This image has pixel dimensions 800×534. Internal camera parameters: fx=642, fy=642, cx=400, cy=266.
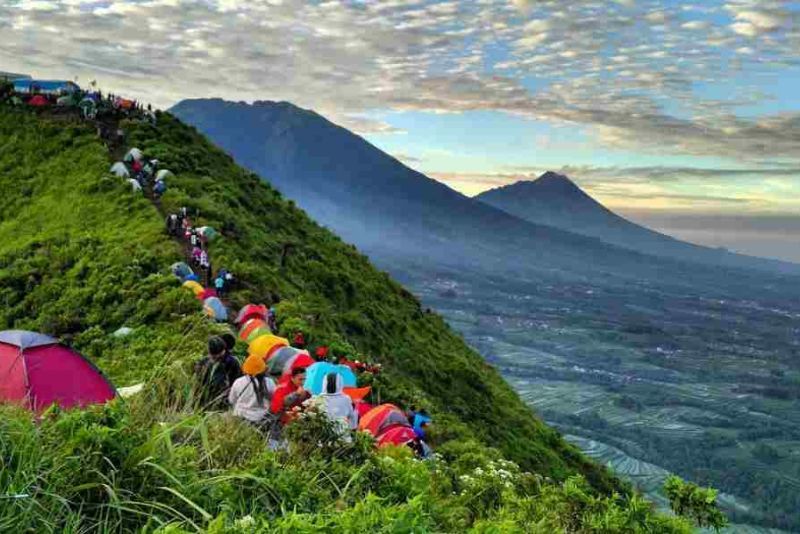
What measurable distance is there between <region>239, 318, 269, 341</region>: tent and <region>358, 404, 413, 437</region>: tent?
5.96 metres

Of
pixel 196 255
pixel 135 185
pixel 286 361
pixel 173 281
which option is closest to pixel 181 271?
pixel 173 281

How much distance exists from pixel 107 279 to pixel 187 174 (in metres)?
17.6

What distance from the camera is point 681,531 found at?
22.9ft

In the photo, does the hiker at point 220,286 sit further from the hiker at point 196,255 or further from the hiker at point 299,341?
the hiker at point 299,341

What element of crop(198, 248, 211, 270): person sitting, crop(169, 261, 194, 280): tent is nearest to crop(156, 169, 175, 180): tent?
crop(198, 248, 211, 270): person sitting

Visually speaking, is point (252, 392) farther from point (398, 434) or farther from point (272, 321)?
point (272, 321)

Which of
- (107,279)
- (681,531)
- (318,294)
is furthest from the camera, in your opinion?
(318,294)

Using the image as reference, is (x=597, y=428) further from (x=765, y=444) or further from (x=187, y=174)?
(x=187, y=174)

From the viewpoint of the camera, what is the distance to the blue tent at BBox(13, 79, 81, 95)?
164ft

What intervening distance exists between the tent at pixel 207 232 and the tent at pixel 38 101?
92.2 feet

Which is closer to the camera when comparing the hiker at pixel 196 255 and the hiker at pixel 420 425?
the hiker at pixel 420 425

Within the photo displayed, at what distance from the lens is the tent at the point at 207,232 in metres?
27.0

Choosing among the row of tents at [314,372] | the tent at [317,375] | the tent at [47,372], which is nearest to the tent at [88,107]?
the row of tents at [314,372]

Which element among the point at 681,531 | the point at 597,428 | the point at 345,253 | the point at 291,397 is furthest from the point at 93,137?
the point at 597,428
